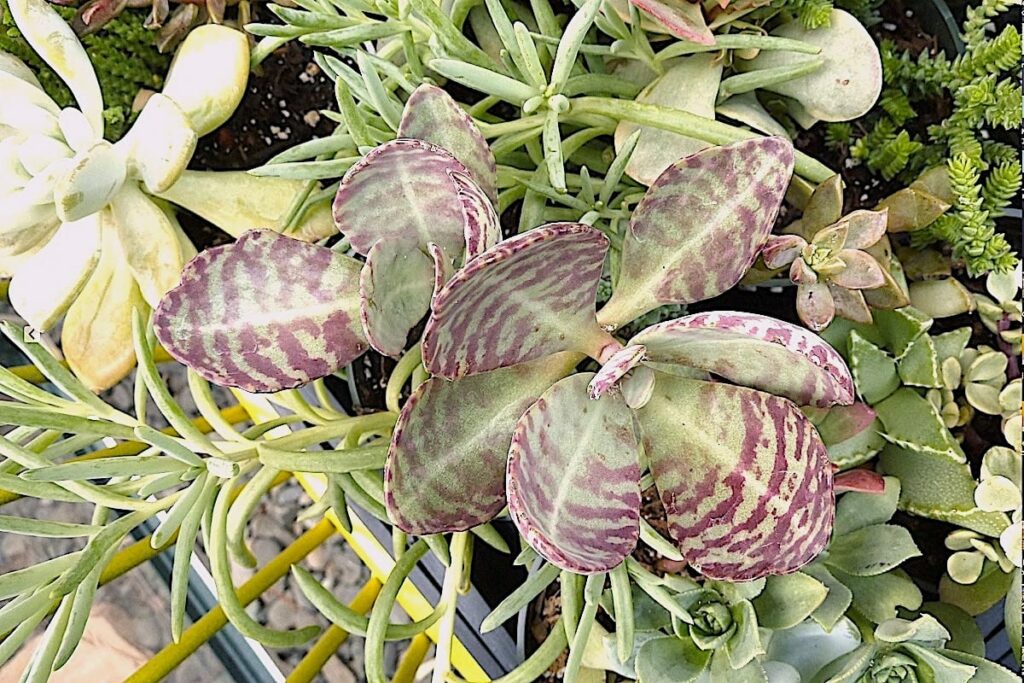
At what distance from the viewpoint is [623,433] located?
0.47 m

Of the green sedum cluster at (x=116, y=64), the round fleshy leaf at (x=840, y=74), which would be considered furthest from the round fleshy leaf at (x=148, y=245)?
the round fleshy leaf at (x=840, y=74)

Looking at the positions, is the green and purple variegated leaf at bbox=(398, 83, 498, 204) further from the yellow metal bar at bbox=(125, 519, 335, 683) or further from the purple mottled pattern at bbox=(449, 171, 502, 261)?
the yellow metal bar at bbox=(125, 519, 335, 683)

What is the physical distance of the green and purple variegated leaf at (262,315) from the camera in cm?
47

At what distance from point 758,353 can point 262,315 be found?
0.83 feet

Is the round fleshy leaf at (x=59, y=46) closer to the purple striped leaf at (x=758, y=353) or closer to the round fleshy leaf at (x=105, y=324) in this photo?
the round fleshy leaf at (x=105, y=324)

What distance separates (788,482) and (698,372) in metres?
0.12

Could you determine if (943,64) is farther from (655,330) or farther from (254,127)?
(254,127)

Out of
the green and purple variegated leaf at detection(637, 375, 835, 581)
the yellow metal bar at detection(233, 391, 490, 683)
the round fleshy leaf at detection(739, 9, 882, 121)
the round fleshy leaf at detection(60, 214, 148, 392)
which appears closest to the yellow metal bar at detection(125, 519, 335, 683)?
the yellow metal bar at detection(233, 391, 490, 683)

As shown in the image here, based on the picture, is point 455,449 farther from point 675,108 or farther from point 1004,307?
point 1004,307

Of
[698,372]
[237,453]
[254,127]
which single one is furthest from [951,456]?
[254,127]

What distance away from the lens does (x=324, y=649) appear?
0.71 meters

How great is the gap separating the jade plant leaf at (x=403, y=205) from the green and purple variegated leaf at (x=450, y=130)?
0.02 meters

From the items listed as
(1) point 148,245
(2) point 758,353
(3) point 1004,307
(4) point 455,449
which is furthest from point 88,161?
(3) point 1004,307

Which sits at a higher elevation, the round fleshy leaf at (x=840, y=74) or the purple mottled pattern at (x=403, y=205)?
the purple mottled pattern at (x=403, y=205)
